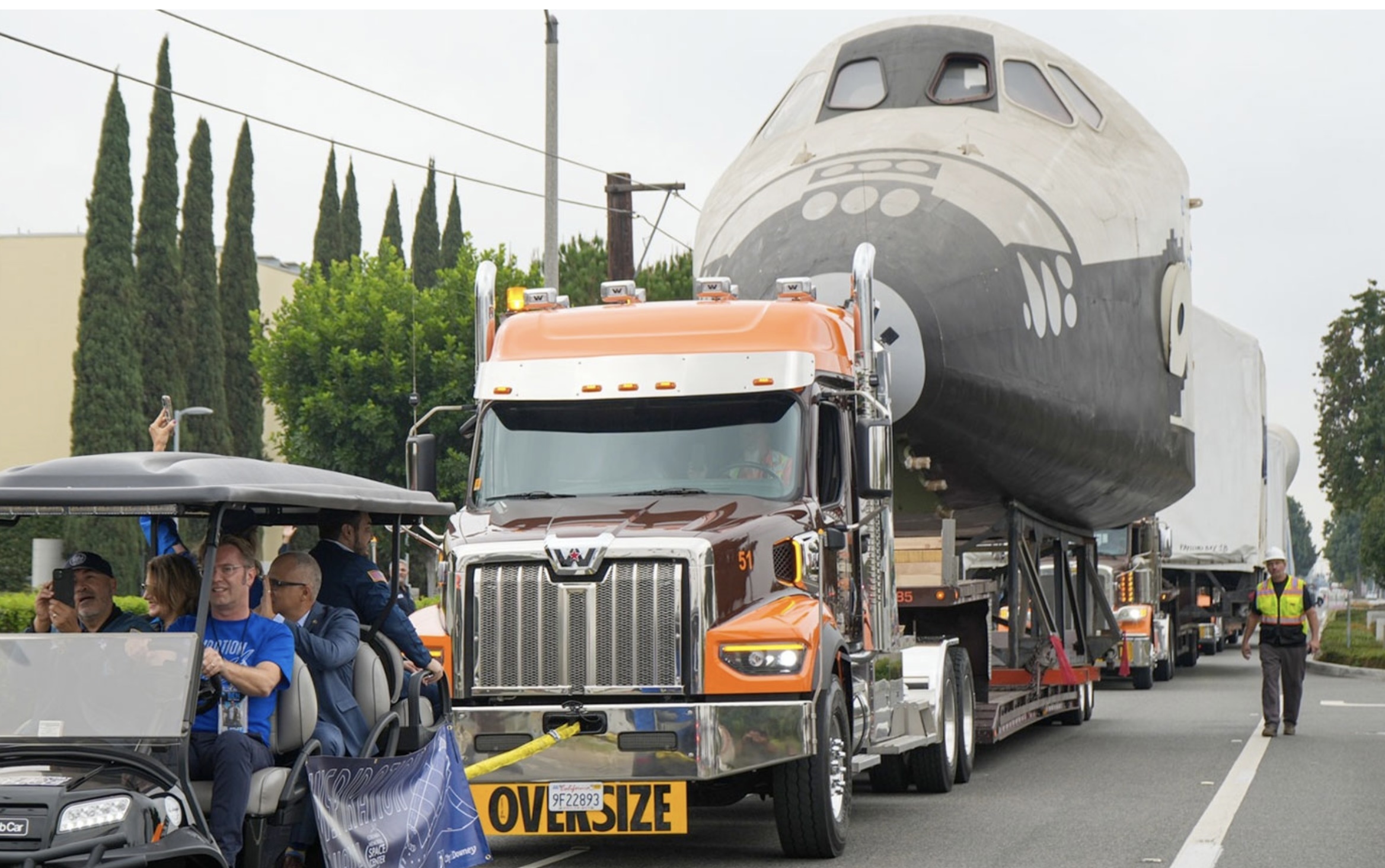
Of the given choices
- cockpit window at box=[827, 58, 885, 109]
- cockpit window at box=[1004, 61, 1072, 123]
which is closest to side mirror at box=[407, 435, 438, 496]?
cockpit window at box=[827, 58, 885, 109]

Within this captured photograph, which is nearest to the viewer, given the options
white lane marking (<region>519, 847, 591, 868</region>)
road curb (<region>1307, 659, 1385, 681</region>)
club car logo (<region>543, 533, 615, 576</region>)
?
club car logo (<region>543, 533, 615, 576</region>)

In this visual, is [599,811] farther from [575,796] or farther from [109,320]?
[109,320]

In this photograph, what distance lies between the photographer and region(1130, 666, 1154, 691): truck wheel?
27078 millimetres

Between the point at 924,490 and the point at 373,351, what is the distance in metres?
37.0

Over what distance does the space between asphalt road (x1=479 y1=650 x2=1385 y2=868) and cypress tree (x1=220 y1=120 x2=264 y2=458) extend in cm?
4330

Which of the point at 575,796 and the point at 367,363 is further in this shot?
the point at 367,363

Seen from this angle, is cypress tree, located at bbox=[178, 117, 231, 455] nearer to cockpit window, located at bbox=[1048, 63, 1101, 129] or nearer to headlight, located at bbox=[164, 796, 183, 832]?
cockpit window, located at bbox=[1048, 63, 1101, 129]

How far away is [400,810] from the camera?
7.43 meters

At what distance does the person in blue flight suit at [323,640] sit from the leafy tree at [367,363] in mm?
40715

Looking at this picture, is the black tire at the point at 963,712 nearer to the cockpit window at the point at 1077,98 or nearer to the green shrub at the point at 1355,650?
the cockpit window at the point at 1077,98

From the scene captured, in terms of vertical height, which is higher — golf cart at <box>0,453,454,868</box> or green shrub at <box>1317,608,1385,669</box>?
golf cart at <box>0,453,454,868</box>

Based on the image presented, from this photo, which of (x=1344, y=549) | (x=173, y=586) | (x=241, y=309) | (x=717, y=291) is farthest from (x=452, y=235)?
(x=1344, y=549)

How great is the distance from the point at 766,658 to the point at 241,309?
5130cm

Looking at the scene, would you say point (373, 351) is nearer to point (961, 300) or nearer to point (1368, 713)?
point (1368, 713)
